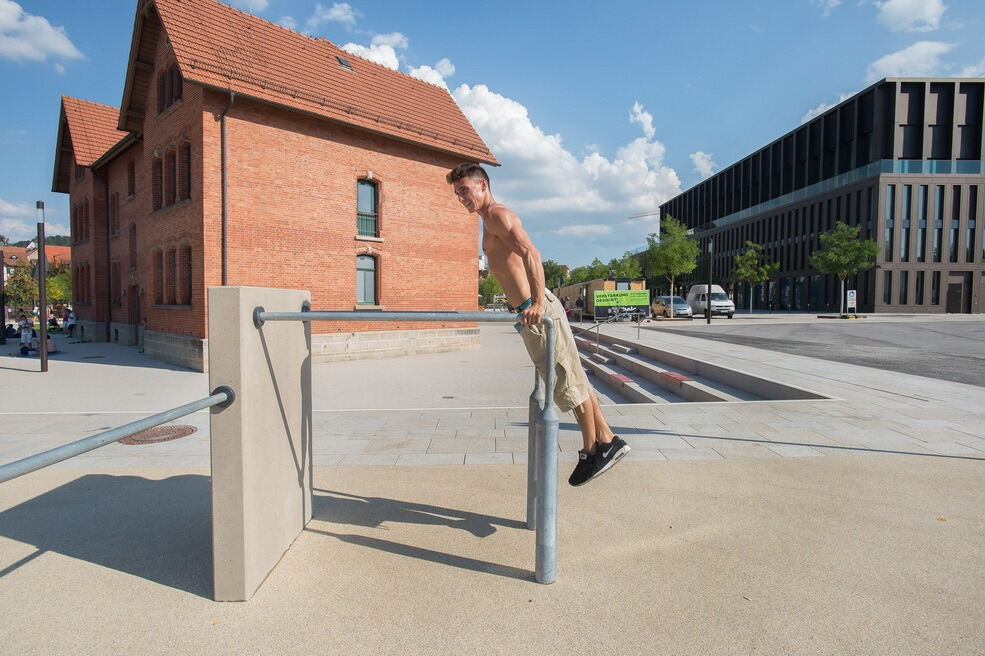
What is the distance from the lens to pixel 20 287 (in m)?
55.8

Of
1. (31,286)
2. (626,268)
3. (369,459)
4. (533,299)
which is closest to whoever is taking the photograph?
(533,299)

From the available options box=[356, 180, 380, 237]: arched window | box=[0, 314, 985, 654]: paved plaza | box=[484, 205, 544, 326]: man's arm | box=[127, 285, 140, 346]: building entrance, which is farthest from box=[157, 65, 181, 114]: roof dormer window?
box=[484, 205, 544, 326]: man's arm

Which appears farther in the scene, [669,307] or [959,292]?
[959,292]

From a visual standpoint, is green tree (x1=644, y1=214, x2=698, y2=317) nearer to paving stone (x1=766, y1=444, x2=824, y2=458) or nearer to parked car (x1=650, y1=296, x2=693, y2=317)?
parked car (x1=650, y1=296, x2=693, y2=317)

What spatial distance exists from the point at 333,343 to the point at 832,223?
169 feet

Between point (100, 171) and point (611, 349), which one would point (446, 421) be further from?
point (100, 171)

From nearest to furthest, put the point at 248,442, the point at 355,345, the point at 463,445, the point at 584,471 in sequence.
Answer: the point at 248,442 < the point at 584,471 < the point at 463,445 < the point at 355,345

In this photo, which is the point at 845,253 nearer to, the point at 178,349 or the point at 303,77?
the point at 303,77

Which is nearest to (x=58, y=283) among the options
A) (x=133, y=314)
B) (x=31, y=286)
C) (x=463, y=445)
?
(x=31, y=286)

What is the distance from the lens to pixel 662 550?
3.03 meters

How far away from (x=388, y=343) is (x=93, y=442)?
56.7 ft

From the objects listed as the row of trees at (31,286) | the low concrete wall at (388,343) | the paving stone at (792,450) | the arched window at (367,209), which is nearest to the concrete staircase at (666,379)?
the paving stone at (792,450)

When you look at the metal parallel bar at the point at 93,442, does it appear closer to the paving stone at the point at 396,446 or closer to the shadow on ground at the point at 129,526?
the shadow on ground at the point at 129,526

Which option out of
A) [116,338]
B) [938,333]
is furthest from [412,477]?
[116,338]
